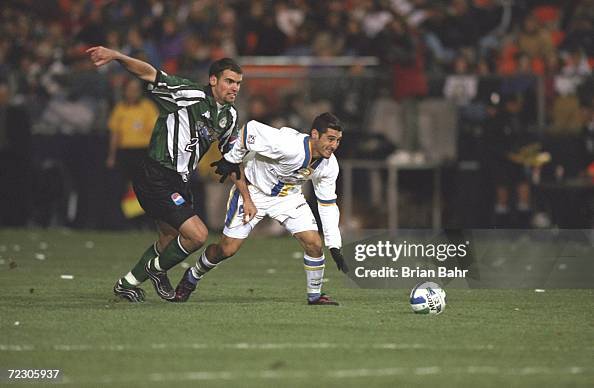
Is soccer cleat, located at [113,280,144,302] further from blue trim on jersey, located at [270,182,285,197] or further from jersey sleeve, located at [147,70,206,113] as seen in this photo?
jersey sleeve, located at [147,70,206,113]

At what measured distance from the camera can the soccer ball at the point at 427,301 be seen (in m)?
10.7

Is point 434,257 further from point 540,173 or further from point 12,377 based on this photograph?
point 540,173

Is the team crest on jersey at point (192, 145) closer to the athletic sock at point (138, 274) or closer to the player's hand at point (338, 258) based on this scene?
the athletic sock at point (138, 274)

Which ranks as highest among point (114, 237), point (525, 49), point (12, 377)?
point (525, 49)

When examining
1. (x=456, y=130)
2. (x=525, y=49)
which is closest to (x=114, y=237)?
(x=456, y=130)

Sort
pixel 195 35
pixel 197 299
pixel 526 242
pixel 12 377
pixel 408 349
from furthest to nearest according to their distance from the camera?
pixel 195 35, pixel 526 242, pixel 197 299, pixel 408 349, pixel 12 377

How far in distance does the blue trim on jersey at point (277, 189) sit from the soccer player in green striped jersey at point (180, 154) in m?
0.31

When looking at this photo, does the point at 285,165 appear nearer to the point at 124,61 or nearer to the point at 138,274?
the point at 138,274

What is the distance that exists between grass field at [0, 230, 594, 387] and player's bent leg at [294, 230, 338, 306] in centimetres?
16

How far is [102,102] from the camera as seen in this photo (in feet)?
68.3

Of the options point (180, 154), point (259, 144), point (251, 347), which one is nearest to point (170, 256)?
point (180, 154)

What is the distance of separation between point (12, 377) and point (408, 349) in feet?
8.40

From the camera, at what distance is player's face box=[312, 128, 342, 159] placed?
1109 cm

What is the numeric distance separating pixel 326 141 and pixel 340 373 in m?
3.55
